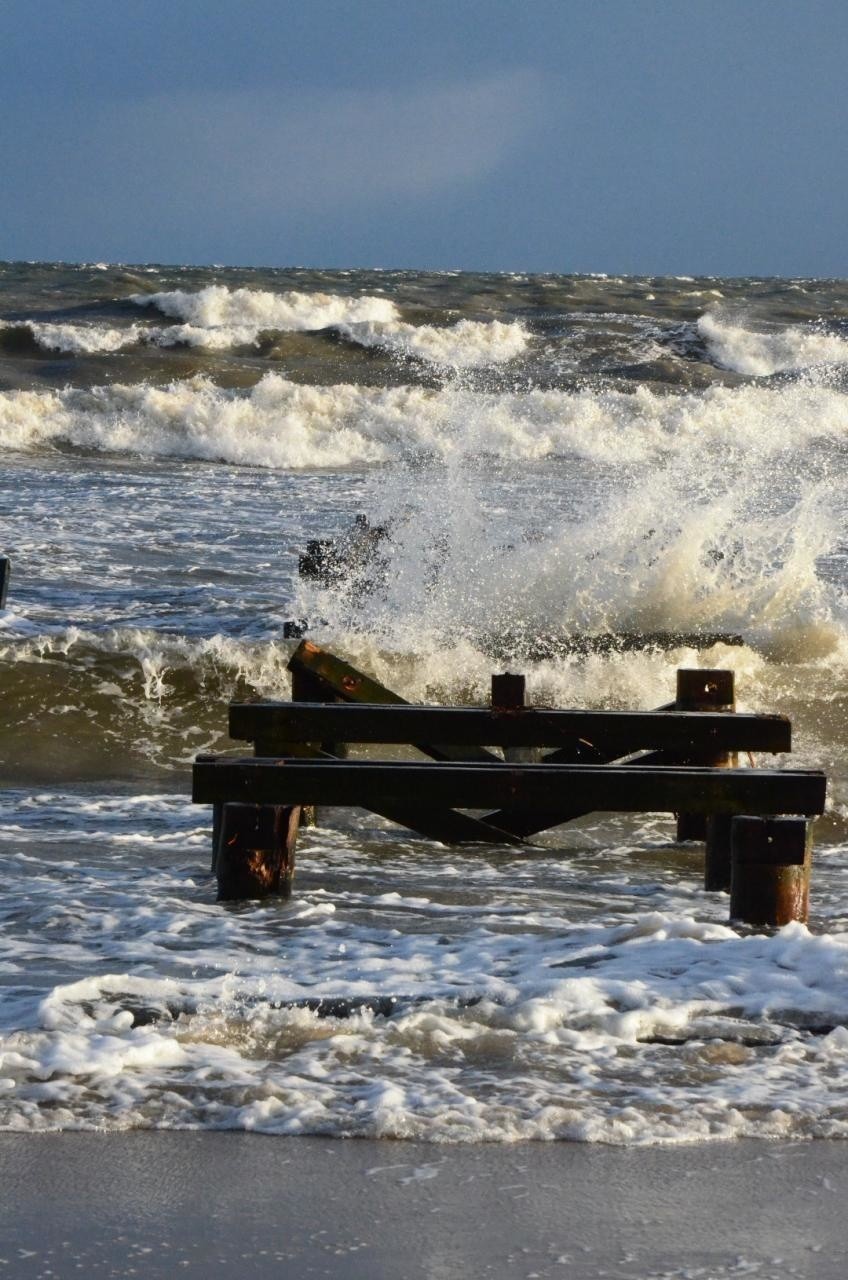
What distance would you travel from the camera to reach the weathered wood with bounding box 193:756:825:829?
5.39 m

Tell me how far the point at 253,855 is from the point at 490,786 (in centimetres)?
84

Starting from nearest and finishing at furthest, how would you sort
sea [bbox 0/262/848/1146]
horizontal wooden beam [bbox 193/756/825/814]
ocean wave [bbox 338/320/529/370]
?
1. sea [bbox 0/262/848/1146]
2. horizontal wooden beam [bbox 193/756/825/814]
3. ocean wave [bbox 338/320/529/370]

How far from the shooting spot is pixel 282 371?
3219 centimetres

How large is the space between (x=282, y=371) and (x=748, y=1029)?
28858mm

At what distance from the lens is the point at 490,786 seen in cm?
539

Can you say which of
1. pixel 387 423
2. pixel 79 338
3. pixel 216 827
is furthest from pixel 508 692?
pixel 79 338

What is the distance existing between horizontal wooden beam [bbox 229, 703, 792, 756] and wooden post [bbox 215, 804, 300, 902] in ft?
2.67

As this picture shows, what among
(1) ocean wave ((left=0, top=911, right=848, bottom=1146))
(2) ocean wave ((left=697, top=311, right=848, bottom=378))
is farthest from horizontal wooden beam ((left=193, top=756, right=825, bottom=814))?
(2) ocean wave ((left=697, top=311, right=848, bottom=378))

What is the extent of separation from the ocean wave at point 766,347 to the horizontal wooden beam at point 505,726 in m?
31.9

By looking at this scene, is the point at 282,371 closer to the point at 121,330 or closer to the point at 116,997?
the point at 121,330

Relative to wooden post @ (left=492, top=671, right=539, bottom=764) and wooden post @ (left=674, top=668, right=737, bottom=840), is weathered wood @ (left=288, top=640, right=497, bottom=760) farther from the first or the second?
wooden post @ (left=674, top=668, right=737, bottom=840)

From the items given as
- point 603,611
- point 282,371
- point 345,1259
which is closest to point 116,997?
point 345,1259

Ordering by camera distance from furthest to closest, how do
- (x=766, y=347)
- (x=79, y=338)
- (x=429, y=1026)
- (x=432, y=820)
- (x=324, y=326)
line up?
(x=324, y=326), (x=766, y=347), (x=79, y=338), (x=432, y=820), (x=429, y=1026)

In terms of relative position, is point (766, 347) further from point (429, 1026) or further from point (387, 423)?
point (429, 1026)
